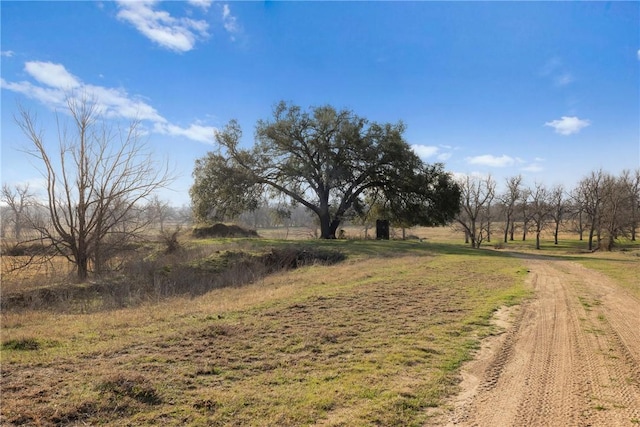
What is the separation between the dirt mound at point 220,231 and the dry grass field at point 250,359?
78.8 ft

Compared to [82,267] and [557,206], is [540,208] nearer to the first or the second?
[557,206]

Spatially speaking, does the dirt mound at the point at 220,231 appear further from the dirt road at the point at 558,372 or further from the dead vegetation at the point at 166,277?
the dirt road at the point at 558,372

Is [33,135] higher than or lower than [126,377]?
higher

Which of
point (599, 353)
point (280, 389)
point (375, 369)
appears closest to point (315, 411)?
point (280, 389)

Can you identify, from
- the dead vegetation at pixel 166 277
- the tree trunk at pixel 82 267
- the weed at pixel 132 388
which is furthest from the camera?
the tree trunk at pixel 82 267

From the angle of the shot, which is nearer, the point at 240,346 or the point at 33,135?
the point at 240,346

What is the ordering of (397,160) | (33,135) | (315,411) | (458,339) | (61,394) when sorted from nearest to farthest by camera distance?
1. (315,411)
2. (61,394)
3. (458,339)
4. (33,135)
5. (397,160)

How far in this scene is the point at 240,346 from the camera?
607 centimetres

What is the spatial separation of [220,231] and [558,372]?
108ft

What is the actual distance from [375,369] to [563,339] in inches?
149

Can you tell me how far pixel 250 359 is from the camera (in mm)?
5543

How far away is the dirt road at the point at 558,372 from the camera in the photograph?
3.90 metres

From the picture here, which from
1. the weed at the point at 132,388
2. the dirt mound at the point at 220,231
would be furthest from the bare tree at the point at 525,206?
the weed at the point at 132,388

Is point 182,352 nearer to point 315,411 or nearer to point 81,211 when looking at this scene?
point 315,411
